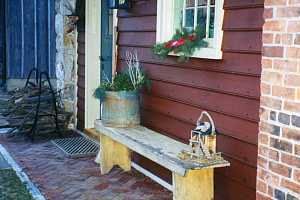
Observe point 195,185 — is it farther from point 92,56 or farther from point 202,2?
point 92,56

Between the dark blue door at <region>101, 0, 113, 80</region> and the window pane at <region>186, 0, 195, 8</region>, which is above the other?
the window pane at <region>186, 0, 195, 8</region>

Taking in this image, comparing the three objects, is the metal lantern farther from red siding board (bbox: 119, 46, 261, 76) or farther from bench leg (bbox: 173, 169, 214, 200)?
bench leg (bbox: 173, 169, 214, 200)

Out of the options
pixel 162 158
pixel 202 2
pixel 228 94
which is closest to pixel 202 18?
pixel 202 2

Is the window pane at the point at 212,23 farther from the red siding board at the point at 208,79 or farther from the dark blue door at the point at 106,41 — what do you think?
the dark blue door at the point at 106,41

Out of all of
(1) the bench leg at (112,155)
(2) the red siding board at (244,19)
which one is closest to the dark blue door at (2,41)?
(1) the bench leg at (112,155)

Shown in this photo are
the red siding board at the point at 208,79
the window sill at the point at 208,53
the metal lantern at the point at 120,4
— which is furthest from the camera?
the metal lantern at the point at 120,4

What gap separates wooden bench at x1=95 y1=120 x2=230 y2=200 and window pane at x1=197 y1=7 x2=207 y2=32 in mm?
963

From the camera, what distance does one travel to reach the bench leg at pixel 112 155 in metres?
5.15

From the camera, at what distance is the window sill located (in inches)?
150

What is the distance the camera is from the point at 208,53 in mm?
3906

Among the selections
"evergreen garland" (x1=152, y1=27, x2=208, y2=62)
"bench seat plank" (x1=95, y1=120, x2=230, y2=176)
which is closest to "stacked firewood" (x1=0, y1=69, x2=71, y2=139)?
"bench seat plank" (x1=95, y1=120, x2=230, y2=176)

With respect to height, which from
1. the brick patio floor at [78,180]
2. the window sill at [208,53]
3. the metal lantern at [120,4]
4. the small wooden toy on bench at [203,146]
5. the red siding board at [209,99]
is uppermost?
the metal lantern at [120,4]

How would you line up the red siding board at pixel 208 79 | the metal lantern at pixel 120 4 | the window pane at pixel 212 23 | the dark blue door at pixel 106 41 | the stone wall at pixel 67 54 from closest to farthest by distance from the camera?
the red siding board at pixel 208 79, the window pane at pixel 212 23, the metal lantern at pixel 120 4, the dark blue door at pixel 106 41, the stone wall at pixel 67 54

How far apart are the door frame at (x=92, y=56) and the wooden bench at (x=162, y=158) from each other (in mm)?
1810
